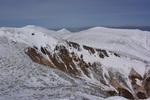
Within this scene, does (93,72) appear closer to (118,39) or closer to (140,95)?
(140,95)

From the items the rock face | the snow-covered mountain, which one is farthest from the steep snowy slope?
the rock face

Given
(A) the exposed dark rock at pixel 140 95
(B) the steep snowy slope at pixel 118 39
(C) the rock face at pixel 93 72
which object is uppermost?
(B) the steep snowy slope at pixel 118 39

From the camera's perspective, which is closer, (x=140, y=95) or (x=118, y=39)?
(x=140, y=95)

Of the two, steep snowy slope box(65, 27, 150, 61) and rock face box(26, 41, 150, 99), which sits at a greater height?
steep snowy slope box(65, 27, 150, 61)

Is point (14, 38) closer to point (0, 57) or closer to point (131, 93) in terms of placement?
point (0, 57)

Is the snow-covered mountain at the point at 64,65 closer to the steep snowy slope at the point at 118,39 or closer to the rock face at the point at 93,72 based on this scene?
the rock face at the point at 93,72

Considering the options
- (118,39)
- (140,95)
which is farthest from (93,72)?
(118,39)

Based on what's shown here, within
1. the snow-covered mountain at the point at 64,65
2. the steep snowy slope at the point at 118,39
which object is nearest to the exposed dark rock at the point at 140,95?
the snow-covered mountain at the point at 64,65

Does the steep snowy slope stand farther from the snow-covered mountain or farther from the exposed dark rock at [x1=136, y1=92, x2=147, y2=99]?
the exposed dark rock at [x1=136, y1=92, x2=147, y2=99]

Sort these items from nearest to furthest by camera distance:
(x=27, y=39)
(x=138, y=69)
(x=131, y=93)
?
(x=27, y=39) → (x=131, y=93) → (x=138, y=69)

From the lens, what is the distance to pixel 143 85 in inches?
1309

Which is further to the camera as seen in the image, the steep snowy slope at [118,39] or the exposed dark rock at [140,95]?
the steep snowy slope at [118,39]

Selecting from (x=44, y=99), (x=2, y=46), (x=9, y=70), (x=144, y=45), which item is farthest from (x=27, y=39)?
(x=144, y=45)

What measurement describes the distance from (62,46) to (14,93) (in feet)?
71.9
